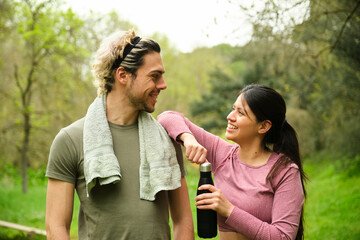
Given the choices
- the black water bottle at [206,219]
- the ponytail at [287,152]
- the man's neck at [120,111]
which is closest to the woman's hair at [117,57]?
the man's neck at [120,111]

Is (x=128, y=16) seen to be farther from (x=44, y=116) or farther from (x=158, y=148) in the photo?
(x=158, y=148)

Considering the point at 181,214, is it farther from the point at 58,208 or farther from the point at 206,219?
the point at 58,208

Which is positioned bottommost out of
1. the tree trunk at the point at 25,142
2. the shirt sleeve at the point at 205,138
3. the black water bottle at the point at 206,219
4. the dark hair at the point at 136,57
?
the tree trunk at the point at 25,142

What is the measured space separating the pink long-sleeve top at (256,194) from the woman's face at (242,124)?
0.54ft

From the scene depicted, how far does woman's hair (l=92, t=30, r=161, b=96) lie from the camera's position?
2289 millimetres

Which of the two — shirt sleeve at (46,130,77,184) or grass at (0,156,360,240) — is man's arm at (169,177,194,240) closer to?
shirt sleeve at (46,130,77,184)

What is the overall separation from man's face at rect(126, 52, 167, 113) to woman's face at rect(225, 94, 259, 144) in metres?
0.49

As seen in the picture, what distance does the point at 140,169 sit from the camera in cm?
218

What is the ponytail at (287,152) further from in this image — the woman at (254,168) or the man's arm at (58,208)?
the man's arm at (58,208)

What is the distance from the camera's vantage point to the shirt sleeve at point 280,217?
6.80 feet

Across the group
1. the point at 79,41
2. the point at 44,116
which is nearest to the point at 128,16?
the point at 79,41

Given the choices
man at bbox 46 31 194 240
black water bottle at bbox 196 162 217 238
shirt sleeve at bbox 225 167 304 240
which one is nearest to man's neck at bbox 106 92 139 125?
man at bbox 46 31 194 240

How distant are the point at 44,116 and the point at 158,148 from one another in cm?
1122

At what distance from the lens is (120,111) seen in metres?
2.33
